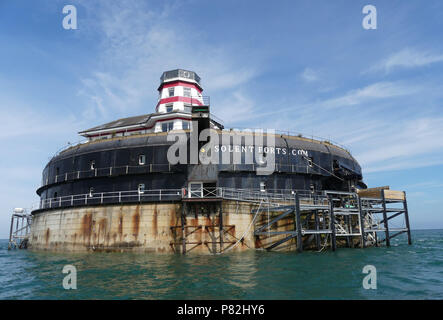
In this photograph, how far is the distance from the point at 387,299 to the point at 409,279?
478cm

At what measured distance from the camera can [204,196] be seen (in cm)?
2739

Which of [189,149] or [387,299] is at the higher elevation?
[189,149]

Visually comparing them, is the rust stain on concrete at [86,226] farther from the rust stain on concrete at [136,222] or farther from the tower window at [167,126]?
the tower window at [167,126]

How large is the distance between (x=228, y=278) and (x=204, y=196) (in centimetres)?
1243

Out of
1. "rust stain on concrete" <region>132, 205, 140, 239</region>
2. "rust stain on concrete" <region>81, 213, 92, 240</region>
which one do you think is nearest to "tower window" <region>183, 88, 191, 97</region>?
"rust stain on concrete" <region>132, 205, 140, 239</region>

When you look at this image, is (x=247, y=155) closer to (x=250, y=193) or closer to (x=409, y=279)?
(x=250, y=193)

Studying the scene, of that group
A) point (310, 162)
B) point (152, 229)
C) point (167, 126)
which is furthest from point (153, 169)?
point (310, 162)

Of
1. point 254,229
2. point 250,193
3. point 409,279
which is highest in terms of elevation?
point 250,193

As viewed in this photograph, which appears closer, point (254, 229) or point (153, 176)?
point (254, 229)

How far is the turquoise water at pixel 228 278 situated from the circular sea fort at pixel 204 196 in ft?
12.3

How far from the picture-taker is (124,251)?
25578mm
